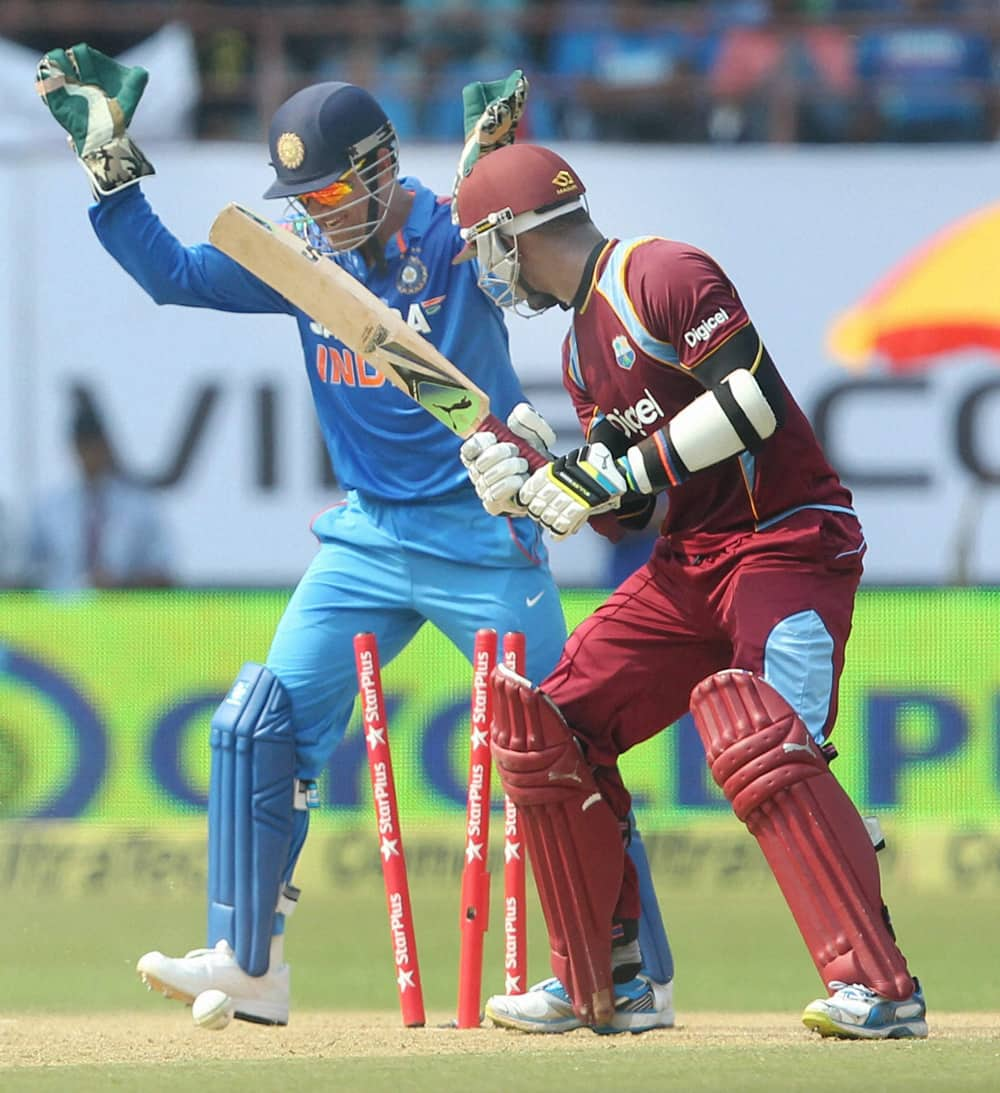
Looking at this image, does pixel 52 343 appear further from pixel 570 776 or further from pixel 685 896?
pixel 570 776

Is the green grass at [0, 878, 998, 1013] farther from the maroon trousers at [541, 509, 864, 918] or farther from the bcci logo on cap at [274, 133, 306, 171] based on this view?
the bcci logo on cap at [274, 133, 306, 171]

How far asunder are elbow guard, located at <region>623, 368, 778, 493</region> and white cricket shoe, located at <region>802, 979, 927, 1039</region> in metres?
1.10

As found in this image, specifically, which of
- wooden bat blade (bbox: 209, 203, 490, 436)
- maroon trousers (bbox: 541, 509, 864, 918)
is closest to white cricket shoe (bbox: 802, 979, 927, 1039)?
maroon trousers (bbox: 541, 509, 864, 918)

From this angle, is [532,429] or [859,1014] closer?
[859,1014]

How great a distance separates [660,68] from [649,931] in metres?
7.37

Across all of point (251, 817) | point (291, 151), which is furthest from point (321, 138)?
point (251, 817)

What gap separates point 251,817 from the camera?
515cm

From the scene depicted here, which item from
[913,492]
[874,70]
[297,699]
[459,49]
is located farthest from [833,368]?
[297,699]

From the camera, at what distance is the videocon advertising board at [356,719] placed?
330 inches

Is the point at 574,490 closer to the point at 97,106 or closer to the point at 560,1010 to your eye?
the point at 560,1010

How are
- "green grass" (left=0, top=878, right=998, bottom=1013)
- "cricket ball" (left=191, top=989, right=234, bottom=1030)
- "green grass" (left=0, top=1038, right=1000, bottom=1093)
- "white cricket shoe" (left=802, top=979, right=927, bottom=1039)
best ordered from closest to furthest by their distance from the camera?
"green grass" (left=0, top=1038, right=1000, bottom=1093) → "white cricket shoe" (left=802, top=979, right=927, bottom=1039) → "cricket ball" (left=191, top=989, right=234, bottom=1030) → "green grass" (left=0, top=878, right=998, bottom=1013)

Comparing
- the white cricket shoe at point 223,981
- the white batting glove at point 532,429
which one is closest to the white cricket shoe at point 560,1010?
the white cricket shoe at point 223,981

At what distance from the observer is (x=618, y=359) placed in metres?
4.62

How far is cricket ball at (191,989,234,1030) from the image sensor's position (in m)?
5.00
